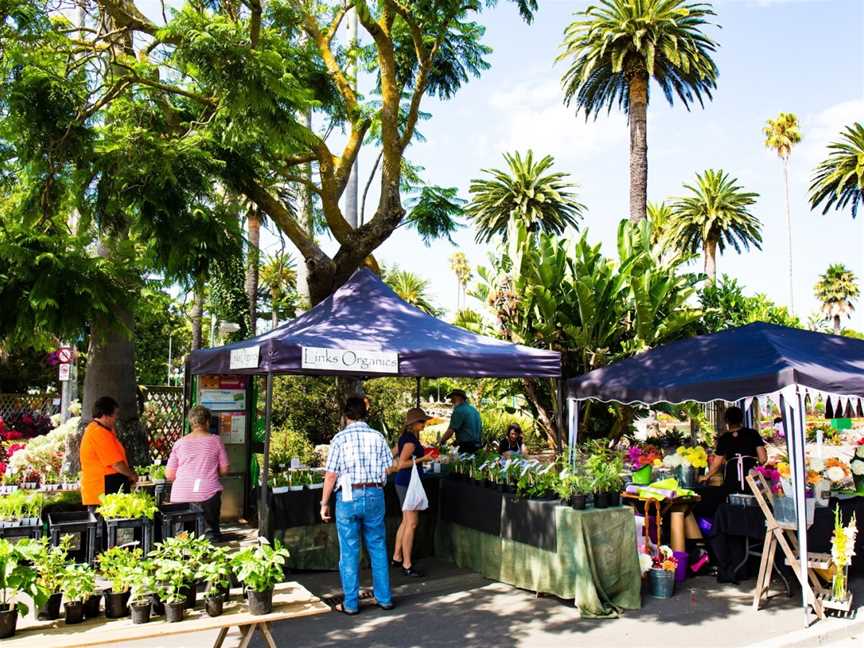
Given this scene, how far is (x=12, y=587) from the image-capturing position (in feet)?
12.8

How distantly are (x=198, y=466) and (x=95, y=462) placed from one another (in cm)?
89

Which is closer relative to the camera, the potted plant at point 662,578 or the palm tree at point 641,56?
the potted plant at point 662,578

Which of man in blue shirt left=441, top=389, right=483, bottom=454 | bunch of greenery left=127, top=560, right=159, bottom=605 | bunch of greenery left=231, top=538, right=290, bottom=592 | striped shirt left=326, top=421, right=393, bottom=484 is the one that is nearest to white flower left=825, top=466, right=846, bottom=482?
man in blue shirt left=441, top=389, right=483, bottom=454

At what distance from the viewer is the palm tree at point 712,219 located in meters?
42.2

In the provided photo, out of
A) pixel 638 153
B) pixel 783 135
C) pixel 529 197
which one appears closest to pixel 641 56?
pixel 638 153

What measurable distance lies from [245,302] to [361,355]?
1762 centimetres

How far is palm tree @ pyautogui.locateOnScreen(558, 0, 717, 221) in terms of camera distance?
21.2 metres

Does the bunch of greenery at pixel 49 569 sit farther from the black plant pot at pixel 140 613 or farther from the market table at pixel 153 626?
the black plant pot at pixel 140 613

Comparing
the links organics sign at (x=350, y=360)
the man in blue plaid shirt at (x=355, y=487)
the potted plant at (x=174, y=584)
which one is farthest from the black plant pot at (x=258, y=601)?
the links organics sign at (x=350, y=360)

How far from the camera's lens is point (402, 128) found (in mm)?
13719

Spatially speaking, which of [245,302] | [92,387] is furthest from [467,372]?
[245,302]

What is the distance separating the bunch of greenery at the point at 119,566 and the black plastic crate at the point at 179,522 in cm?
99

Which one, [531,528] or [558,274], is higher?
[558,274]

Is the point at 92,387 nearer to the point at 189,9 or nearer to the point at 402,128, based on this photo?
the point at 189,9
